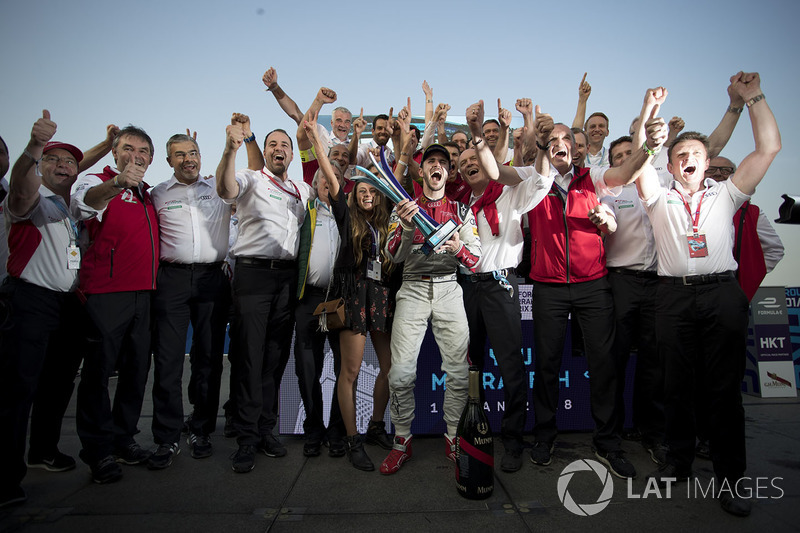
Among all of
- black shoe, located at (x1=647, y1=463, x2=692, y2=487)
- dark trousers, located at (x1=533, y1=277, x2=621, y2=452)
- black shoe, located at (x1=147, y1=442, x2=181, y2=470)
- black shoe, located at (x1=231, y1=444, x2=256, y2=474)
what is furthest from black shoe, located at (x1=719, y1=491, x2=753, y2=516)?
black shoe, located at (x1=147, y1=442, x2=181, y2=470)

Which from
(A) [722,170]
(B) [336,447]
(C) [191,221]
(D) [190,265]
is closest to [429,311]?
(B) [336,447]

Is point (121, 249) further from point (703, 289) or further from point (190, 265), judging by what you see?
point (703, 289)

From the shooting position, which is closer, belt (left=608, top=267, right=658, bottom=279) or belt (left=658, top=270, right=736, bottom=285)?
belt (left=658, top=270, right=736, bottom=285)

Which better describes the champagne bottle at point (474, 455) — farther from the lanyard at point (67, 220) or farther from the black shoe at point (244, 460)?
the lanyard at point (67, 220)

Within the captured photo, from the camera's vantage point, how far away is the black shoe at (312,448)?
3.39 m

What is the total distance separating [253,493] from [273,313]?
129cm

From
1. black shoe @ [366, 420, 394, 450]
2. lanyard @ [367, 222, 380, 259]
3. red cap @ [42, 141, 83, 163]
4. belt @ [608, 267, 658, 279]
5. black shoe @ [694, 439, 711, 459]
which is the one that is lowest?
black shoe @ [694, 439, 711, 459]

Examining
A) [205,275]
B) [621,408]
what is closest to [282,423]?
[205,275]

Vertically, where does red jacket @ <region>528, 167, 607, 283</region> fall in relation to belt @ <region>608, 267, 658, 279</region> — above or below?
above

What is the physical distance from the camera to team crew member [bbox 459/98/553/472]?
328 centimetres

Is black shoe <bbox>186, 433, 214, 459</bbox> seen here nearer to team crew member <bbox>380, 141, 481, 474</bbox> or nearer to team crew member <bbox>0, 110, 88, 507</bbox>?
team crew member <bbox>0, 110, 88, 507</bbox>

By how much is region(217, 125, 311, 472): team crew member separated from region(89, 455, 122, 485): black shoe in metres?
0.77

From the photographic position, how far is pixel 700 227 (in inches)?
110

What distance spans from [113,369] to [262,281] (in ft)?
3.88
